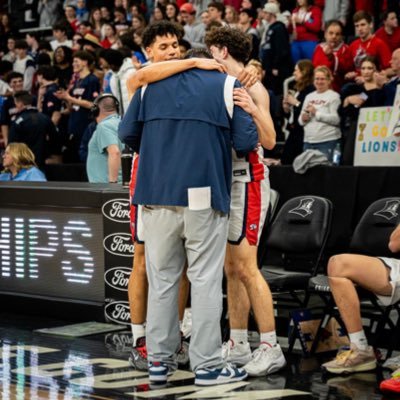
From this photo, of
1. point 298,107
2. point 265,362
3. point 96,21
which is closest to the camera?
point 265,362

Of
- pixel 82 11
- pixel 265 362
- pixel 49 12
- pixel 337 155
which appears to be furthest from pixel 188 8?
pixel 265 362

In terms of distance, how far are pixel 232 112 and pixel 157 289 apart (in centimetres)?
113

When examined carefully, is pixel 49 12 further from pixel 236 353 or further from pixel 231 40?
pixel 236 353

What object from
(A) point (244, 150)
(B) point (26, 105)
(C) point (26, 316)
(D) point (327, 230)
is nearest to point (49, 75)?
(B) point (26, 105)

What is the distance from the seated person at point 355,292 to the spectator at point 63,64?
9.56 meters

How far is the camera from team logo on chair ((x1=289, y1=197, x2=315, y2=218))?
24.7 feet

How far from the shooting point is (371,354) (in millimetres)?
6125

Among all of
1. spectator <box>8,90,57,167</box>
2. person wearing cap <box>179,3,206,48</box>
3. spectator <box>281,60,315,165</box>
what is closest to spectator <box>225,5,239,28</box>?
person wearing cap <box>179,3,206,48</box>

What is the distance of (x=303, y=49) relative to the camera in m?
13.1

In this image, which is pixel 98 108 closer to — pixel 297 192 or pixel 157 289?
pixel 297 192

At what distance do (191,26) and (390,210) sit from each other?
7.91 meters

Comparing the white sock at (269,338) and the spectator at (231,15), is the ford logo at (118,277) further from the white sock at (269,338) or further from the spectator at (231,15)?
the spectator at (231,15)

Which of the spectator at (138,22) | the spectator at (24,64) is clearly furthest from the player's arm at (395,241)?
the spectator at (24,64)

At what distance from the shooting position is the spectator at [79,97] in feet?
42.1
